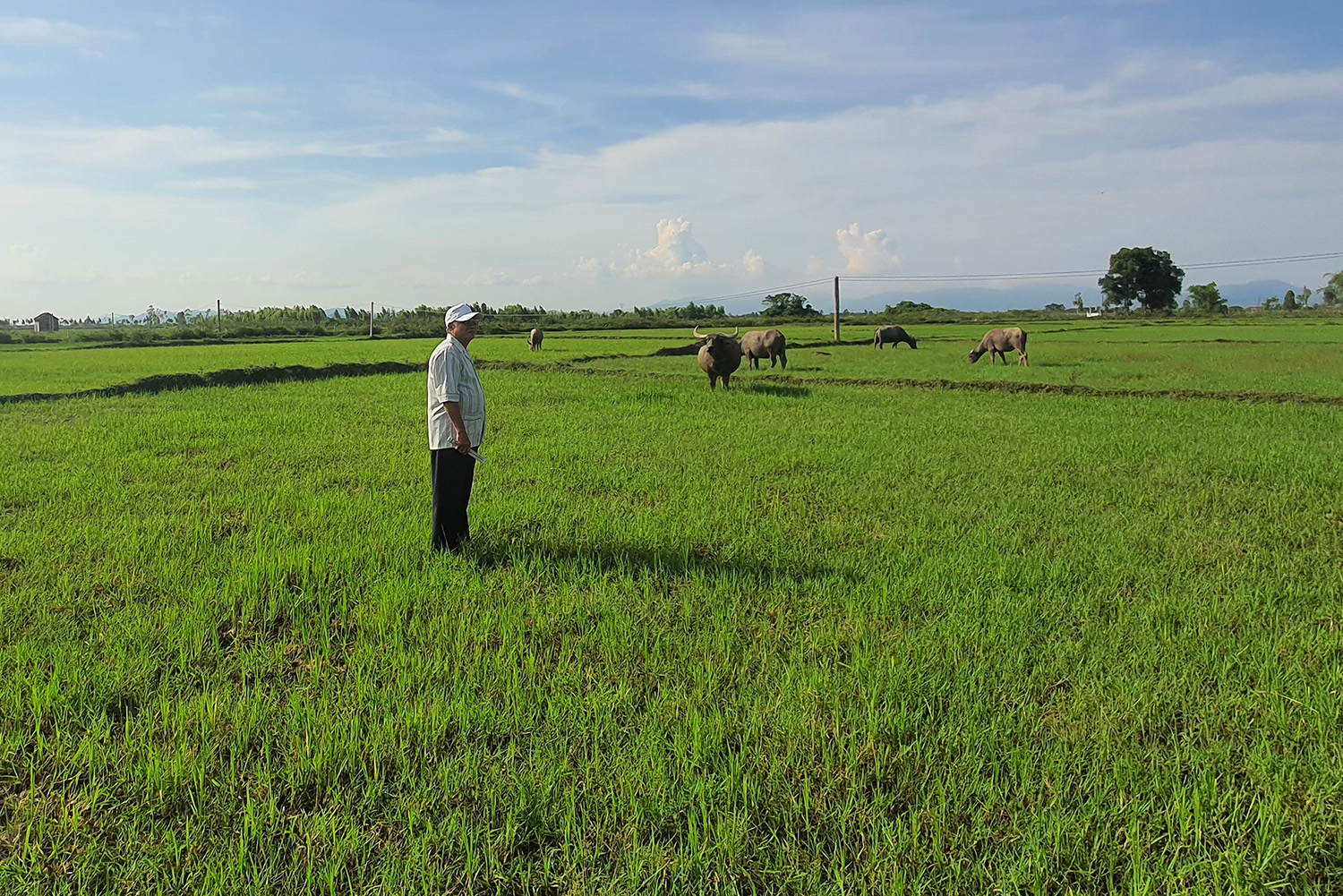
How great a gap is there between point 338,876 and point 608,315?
55597 mm

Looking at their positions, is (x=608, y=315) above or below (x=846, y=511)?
above

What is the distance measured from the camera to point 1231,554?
4852mm

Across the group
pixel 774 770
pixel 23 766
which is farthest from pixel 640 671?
pixel 23 766

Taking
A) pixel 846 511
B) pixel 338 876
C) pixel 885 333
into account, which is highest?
pixel 885 333

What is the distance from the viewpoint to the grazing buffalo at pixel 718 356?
1460cm

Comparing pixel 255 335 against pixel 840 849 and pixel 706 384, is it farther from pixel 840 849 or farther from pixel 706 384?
pixel 840 849

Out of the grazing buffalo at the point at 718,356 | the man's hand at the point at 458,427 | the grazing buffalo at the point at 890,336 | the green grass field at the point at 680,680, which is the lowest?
the green grass field at the point at 680,680

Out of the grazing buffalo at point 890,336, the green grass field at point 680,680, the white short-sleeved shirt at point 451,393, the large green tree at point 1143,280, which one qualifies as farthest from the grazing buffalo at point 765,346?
the large green tree at point 1143,280

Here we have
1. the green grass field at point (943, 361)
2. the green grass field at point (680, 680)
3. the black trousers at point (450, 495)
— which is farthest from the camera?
the green grass field at point (943, 361)

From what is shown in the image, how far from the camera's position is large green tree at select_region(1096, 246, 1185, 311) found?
6059 cm

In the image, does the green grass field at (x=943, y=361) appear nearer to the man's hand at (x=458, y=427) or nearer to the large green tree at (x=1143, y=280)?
the man's hand at (x=458, y=427)

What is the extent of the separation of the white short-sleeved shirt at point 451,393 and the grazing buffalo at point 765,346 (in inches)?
631

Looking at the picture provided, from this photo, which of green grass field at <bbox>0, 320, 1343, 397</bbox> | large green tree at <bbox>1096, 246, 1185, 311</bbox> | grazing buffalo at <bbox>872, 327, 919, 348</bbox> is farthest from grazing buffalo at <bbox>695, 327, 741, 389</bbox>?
large green tree at <bbox>1096, 246, 1185, 311</bbox>

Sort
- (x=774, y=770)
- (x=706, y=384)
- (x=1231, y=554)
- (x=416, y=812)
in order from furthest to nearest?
(x=706, y=384), (x=1231, y=554), (x=774, y=770), (x=416, y=812)
